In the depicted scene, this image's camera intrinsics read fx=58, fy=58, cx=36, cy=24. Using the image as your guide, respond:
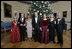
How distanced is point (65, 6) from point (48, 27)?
492cm

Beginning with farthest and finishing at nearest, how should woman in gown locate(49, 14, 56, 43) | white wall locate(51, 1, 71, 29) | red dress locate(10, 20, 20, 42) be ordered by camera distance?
white wall locate(51, 1, 71, 29) < red dress locate(10, 20, 20, 42) < woman in gown locate(49, 14, 56, 43)

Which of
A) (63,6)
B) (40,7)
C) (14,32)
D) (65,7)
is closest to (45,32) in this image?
(14,32)

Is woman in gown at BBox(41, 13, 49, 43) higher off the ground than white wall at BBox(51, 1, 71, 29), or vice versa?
white wall at BBox(51, 1, 71, 29)

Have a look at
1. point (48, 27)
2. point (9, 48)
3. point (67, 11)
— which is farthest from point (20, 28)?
point (67, 11)

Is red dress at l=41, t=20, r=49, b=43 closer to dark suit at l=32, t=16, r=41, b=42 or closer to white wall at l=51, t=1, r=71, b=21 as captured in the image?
dark suit at l=32, t=16, r=41, b=42

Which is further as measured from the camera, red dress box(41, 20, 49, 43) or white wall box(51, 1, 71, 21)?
white wall box(51, 1, 71, 21)

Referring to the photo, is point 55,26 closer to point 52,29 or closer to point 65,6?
point 52,29

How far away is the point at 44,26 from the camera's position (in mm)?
2566

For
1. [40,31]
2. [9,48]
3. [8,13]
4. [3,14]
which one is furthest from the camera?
[8,13]

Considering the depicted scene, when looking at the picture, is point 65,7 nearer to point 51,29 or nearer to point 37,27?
point 51,29

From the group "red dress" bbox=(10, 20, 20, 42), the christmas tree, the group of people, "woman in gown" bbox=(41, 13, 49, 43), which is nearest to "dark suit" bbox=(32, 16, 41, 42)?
the group of people

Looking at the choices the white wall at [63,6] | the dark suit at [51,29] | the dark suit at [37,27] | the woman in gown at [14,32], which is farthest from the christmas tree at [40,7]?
the white wall at [63,6]

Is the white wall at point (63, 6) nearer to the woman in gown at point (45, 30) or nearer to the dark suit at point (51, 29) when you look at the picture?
the dark suit at point (51, 29)

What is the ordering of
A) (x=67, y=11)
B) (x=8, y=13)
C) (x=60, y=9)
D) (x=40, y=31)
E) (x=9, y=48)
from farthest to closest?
(x=60, y=9) < (x=67, y=11) < (x=8, y=13) < (x=40, y=31) < (x=9, y=48)
